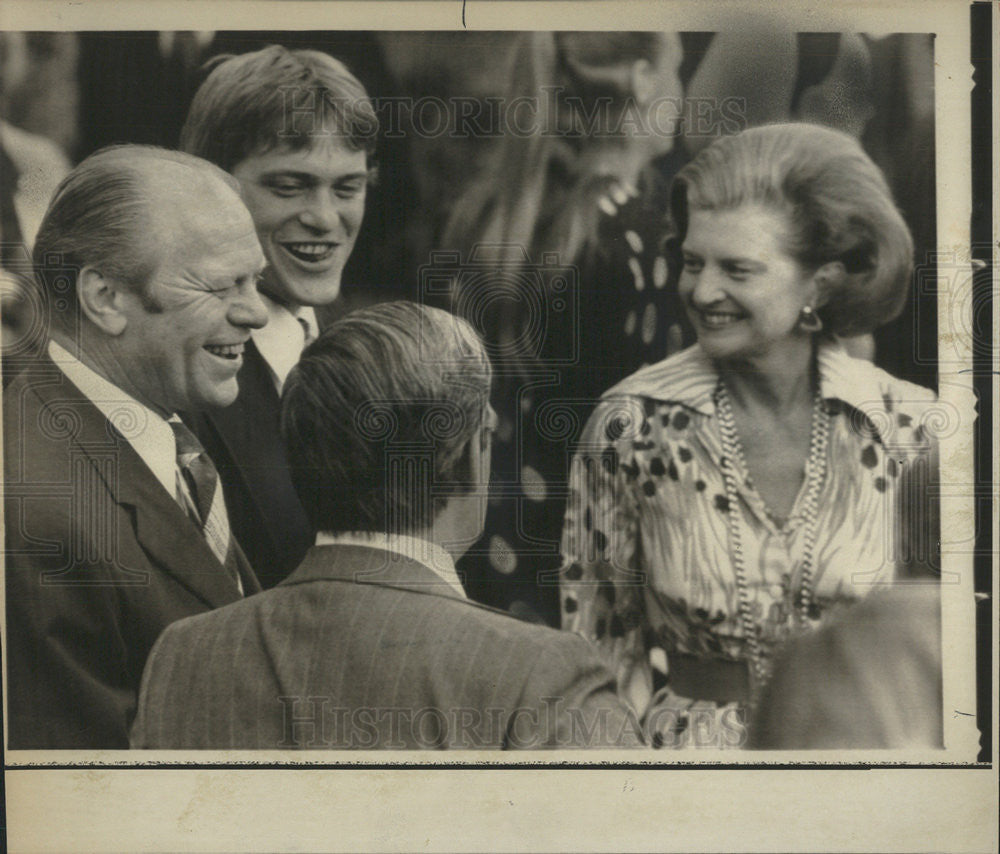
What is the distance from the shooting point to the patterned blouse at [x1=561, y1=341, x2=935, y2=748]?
11.7 ft

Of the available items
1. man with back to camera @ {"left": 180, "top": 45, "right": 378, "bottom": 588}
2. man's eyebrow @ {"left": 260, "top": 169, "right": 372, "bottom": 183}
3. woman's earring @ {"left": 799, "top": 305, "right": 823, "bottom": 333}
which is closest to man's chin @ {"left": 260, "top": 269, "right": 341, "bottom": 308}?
man with back to camera @ {"left": 180, "top": 45, "right": 378, "bottom": 588}

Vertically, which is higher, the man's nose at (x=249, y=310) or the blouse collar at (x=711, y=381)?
the man's nose at (x=249, y=310)

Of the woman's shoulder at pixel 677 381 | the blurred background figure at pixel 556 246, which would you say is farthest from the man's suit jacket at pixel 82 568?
the woman's shoulder at pixel 677 381

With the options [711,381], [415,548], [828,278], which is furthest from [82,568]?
[828,278]

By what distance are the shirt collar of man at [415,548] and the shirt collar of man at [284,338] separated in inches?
25.2

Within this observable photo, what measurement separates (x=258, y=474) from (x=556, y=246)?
135cm

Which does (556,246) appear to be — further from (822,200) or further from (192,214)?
(192,214)

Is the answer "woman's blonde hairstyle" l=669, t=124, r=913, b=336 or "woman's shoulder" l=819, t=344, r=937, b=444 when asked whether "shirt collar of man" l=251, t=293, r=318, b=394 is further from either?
"woman's shoulder" l=819, t=344, r=937, b=444

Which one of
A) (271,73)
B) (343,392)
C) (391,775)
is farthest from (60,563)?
(271,73)

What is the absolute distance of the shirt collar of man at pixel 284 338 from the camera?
11.7 feet

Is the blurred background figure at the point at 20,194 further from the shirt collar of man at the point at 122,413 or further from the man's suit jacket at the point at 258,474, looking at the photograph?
the man's suit jacket at the point at 258,474

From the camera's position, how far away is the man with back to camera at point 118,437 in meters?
3.54

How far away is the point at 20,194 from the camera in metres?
3.56

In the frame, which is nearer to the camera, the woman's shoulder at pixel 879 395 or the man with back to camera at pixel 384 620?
the man with back to camera at pixel 384 620
